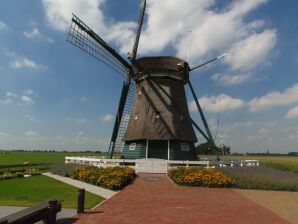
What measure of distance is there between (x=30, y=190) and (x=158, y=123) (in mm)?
14316

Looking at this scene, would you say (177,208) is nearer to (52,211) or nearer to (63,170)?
(52,211)

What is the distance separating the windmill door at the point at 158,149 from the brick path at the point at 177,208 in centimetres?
1002

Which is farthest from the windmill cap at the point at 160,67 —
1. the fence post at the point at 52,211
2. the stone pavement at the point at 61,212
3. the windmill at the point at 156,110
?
the fence post at the point at 52,211

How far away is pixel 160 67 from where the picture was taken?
30391 millimetres

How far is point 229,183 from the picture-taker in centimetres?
2045

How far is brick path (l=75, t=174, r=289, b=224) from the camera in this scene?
11.1 metres

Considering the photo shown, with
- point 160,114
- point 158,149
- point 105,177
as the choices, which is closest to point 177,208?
point 105,177

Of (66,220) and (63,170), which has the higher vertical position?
(63,170)

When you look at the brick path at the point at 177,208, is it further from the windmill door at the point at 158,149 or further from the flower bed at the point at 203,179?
the windmill door at the point at 158,149

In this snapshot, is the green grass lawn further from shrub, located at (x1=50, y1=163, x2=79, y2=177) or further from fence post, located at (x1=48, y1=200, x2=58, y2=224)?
shrub, located at (x1=50, y1=163, x2=79, y2=177)

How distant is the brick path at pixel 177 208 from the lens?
11.1 metres

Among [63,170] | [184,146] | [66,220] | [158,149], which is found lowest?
[66,220]

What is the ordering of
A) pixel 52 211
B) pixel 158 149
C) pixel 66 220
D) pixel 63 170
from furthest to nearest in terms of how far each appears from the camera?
pixel 158 149 → pixel 63 170 → pixel 66 220 → pixel 52 211

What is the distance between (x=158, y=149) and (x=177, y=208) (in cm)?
1597
